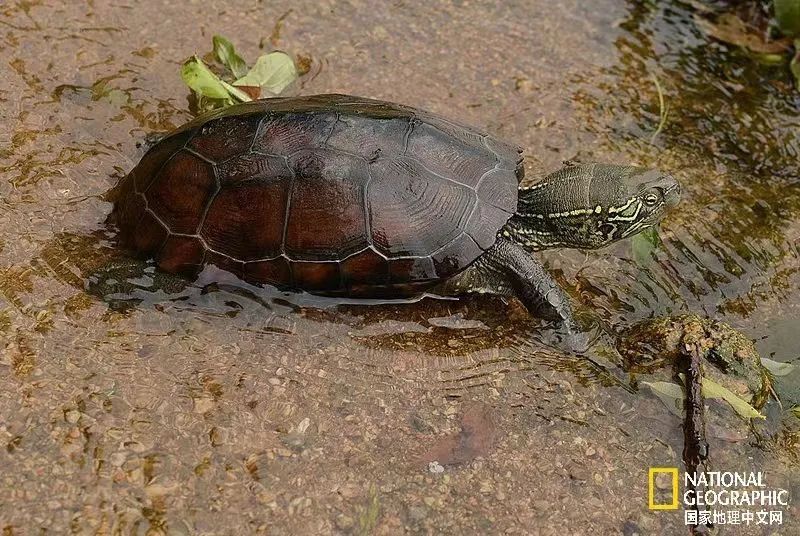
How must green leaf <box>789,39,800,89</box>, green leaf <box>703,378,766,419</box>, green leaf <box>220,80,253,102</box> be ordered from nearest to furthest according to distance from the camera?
green leaf <box>703,378,766,419</box> < green leaf <box>220,80,253,102</box> < green leaf <box>789,39,800,89</box>

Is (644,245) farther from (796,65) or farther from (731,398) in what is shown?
(796,65)

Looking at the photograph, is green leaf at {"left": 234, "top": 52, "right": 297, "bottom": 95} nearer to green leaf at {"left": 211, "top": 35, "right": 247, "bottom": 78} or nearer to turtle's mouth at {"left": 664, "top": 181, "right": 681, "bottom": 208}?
green leaf at {"left": 211, "top": 35, "right": 247, "bottom": 78}

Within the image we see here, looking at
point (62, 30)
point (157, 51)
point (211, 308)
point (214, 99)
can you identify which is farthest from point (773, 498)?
point (62, 30)

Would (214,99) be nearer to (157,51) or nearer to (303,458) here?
(157,51)

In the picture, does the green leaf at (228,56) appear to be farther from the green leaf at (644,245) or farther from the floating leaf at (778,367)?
the floating leaf at (778,367)

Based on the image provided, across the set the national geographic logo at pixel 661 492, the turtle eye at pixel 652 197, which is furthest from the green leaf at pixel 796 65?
the national geographic logo at pixel 661 492

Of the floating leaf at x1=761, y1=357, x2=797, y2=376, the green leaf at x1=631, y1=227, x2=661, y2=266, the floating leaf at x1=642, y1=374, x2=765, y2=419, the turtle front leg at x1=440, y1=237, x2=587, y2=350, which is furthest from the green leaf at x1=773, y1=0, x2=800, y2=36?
the floating leaf at x1=642, y1=374, x2=765, y2=419

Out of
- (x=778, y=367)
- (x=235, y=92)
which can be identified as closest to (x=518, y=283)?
(x=778, y=367)
